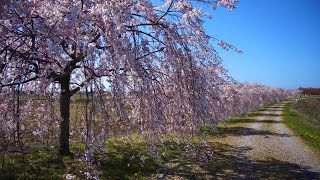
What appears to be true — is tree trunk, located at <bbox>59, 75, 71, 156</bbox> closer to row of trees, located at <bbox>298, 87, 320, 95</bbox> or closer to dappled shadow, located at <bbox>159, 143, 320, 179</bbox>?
dappled shadow, located at <bbox>159, 143, 320, 179</bbox>

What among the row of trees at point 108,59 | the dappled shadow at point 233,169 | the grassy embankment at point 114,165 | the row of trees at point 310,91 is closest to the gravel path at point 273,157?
the dappled shadow at point 233,169

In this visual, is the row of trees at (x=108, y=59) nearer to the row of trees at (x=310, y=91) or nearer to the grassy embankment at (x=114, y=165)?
the grassy embankment at (x=114, y=165)

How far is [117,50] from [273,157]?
11342 mm

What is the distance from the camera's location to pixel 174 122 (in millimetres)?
8602

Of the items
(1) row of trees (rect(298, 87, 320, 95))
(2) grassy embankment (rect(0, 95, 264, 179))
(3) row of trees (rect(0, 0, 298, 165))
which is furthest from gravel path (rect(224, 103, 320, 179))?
(1) row of trees (rect(298, 87, 320, 95))

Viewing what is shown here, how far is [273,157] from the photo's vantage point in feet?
47.5

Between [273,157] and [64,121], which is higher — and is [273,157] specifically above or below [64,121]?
below

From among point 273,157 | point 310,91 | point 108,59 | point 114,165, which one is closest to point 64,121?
point 114,165

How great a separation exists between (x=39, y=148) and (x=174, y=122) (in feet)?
20.9

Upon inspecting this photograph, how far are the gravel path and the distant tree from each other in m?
4.59

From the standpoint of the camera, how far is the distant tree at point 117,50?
518 centimetres

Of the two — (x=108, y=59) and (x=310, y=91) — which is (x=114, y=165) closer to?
(x=108, y=59)

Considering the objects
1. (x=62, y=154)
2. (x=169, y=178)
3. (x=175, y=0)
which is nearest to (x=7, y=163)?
(x=62, y=154)

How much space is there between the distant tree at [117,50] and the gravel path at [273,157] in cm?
459
